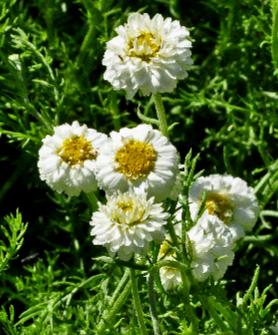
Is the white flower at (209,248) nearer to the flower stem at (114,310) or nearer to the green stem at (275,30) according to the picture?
the flower stem at (114,310)

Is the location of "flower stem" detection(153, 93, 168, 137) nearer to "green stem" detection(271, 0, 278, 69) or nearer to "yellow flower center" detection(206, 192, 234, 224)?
"yellow flower center" detection(206, 192, 234, 224)

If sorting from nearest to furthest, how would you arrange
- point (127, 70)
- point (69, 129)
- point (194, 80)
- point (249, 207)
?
1. point (127, 70)
2. point (69, 129)
3. point (249, 207)
4. point (194, 80)

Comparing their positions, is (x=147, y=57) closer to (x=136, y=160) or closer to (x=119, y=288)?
(x=136, y=160)

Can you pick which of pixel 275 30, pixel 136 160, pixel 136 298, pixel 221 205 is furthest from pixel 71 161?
pixel 275 30

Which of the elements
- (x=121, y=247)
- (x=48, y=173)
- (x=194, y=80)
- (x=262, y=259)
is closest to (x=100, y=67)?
(x=194, y=80)

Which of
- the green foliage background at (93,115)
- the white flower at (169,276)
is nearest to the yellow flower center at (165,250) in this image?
the white flower at (169,276)

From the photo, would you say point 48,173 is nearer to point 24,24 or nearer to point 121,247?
point 121,247
